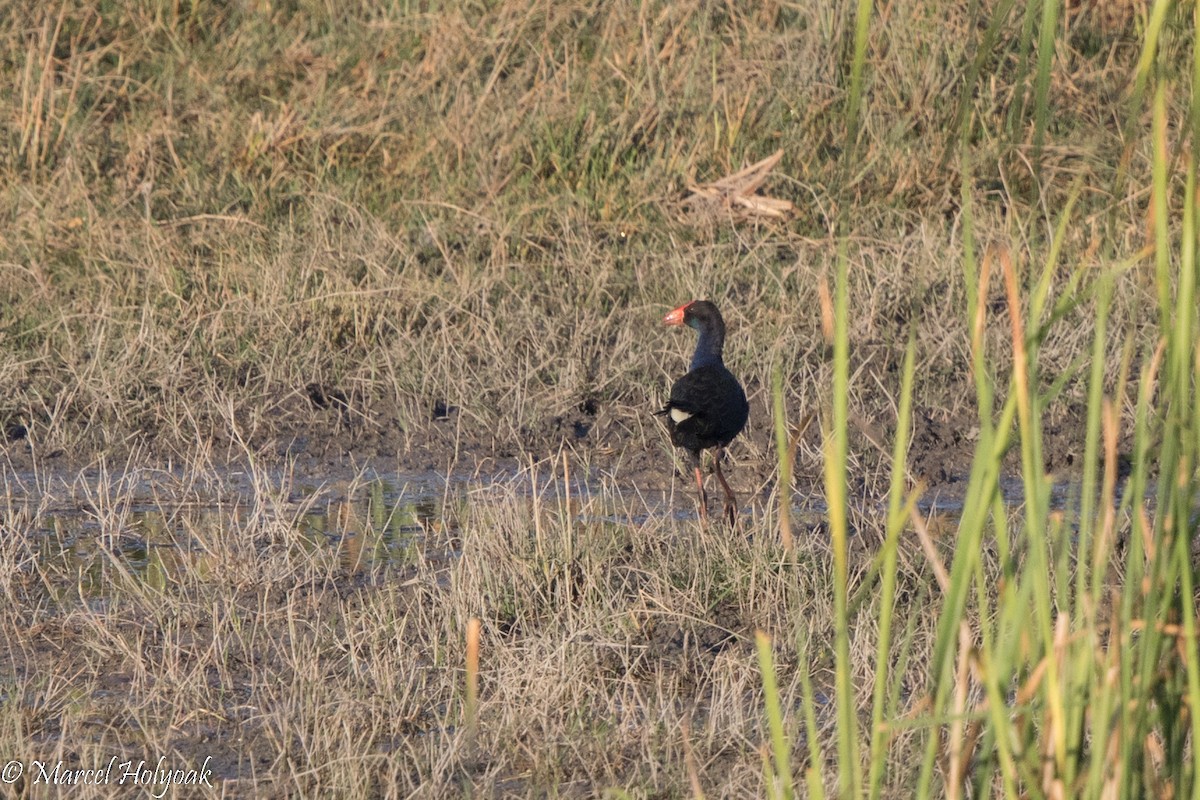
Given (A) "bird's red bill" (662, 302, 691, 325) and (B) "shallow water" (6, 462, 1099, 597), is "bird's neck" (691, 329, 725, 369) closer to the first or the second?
(A) "bird's red bill" (662, 302, 691, 325)

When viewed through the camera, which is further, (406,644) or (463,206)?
(463,206)

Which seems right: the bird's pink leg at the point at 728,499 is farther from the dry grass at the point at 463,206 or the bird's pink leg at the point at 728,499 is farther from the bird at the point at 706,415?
the dry grass at the point at 463,206

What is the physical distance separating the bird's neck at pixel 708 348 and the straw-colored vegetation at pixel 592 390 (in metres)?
0.31

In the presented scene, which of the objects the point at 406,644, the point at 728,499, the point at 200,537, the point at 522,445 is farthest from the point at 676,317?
the point at 406,644

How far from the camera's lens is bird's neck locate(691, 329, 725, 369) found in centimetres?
588

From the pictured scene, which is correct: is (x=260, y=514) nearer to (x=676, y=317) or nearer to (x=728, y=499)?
(x=728, y=499)

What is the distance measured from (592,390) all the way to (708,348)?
2.08ft

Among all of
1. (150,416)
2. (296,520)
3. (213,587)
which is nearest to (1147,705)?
(213,587)

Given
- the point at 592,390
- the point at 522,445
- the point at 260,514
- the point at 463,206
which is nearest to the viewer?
the point at 260,514

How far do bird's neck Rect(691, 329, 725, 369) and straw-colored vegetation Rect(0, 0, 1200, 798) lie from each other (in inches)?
12.1

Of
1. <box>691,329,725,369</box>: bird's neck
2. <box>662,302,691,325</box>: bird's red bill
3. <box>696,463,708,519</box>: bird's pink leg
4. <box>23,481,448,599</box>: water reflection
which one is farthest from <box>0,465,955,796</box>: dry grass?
<box>662,302,691,325</box>: bird's red bill

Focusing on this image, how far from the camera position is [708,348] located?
5.90m

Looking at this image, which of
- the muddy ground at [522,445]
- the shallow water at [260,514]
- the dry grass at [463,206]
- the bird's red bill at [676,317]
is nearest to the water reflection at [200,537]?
the shallow water at [260,514]

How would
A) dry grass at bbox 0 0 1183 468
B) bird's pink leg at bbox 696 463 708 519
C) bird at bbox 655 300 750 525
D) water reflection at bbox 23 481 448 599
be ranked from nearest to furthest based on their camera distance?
water reflection at bbox 23 481 448 599 → bird's pink leg at bbox 696 463 708 519 → bird at bbox 655 300 750 525 → dry grass at bbox 0 0 1183 468
